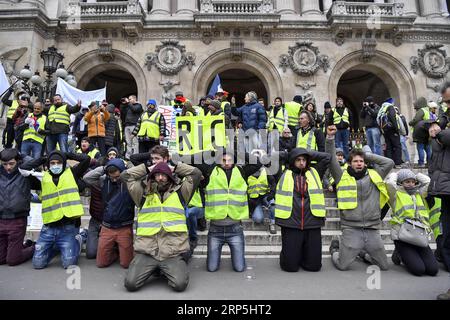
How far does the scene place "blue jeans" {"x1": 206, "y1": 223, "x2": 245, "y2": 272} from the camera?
4812 mm

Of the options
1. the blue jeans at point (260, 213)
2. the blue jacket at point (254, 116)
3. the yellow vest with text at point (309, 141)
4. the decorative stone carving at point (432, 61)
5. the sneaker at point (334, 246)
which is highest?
the decorative stone carving at point (432, 61)

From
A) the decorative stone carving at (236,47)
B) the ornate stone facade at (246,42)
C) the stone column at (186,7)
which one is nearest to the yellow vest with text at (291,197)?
the ornate stone facade at (246,42)

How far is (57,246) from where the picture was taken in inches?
200

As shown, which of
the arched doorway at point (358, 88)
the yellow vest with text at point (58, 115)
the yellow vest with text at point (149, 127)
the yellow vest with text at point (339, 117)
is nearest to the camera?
the yellow vest with text at point (149, 127)

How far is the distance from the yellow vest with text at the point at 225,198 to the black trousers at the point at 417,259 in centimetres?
240

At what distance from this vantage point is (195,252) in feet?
18.5

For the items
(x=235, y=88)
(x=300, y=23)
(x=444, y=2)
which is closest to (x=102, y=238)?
(x=300, y=23)

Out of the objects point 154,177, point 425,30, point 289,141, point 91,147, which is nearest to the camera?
point 154,177

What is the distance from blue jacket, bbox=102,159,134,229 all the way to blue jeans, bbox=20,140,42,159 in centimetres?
487

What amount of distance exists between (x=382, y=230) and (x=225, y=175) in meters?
3.65

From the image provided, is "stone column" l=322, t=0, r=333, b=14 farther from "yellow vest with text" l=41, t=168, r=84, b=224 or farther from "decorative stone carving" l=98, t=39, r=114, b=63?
"yellow vest with text" l=41, t=168, r=84, b=224

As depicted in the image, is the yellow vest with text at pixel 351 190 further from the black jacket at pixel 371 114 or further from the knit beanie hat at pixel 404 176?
the black jacket at pixel 371 114

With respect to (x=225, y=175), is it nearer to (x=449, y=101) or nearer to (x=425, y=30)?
(x=449, y=101)

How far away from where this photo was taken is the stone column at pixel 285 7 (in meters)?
16.5
